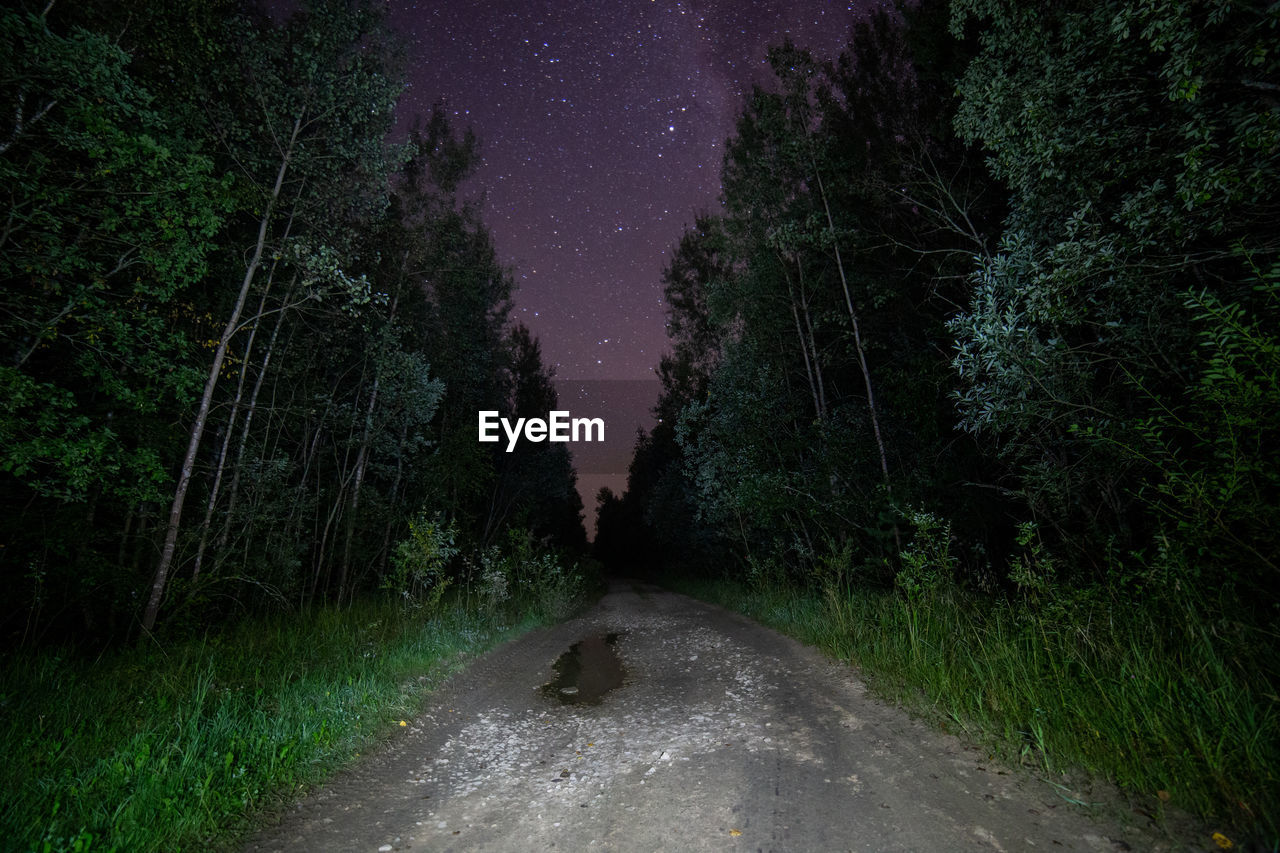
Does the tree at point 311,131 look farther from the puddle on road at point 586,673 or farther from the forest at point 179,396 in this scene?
the puddle on road at point 586,673

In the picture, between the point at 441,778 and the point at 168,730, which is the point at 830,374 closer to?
the point at 441,778

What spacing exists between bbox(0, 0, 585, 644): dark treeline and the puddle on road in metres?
4.30

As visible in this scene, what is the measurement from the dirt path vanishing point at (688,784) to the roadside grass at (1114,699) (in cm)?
36

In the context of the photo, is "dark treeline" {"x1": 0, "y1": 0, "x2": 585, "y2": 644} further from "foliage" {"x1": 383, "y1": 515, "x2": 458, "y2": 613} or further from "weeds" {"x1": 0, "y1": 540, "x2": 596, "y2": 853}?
"weeds" {"x1": 0, "y1": 540, "x2": 596, "y2": 853}

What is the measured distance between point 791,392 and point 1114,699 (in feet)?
36.0

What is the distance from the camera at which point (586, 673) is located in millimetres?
7875

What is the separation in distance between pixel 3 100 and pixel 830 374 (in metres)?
16.5

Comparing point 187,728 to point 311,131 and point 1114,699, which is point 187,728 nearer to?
point 1114,699

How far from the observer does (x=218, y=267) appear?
364 inches

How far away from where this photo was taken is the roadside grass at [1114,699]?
105 inches

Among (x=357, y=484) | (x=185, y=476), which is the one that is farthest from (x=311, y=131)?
(x=357, y=484)

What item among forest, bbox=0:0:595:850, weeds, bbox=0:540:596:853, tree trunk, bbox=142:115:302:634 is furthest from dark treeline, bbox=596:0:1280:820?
tree trunk, bbox=142:115:302:634

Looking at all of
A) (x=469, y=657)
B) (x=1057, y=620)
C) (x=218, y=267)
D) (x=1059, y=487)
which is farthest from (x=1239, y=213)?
(x=218, y=267)

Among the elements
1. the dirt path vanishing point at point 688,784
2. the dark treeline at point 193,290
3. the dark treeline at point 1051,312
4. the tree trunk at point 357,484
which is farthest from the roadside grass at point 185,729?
the dark treeline at point 1051,312
